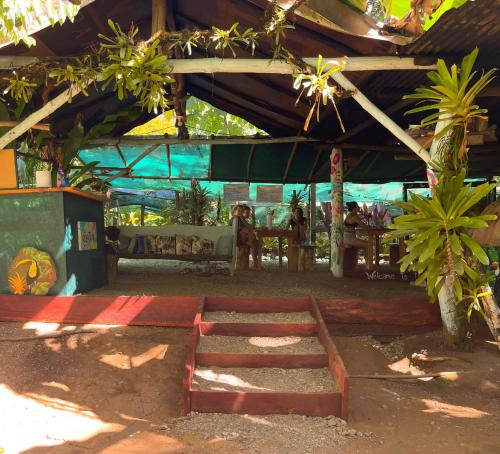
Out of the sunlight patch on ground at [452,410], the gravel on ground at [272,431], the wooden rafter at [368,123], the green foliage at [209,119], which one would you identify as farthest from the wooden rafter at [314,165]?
the green foliage at [209,119]

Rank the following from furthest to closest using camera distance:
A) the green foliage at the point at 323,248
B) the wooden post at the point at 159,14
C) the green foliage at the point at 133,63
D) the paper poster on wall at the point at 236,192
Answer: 1. the green foliage at the point at 323,248
2. the paper poster on wall at the point at 236,192
3. the wooden post at the point at 159,14
4. the green foliage at the point at 133,63

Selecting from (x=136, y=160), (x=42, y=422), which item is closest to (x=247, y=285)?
(x=42, y=422)

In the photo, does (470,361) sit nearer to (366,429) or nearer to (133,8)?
(366,429)

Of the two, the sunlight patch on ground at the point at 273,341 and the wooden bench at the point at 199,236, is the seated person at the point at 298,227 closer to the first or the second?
the wooden bench at the point at 199,236

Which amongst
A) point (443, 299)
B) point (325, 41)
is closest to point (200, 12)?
point (325, 41)

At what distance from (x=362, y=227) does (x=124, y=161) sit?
5.26 meters

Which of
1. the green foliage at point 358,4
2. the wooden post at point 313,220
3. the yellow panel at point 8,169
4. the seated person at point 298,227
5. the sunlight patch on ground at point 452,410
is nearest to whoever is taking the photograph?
the sunlight patch on ground at point 452,410

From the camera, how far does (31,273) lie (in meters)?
5.44

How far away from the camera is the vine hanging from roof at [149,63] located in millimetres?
4375

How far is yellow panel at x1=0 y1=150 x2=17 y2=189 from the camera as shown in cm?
560

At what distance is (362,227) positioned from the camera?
29.2 ft

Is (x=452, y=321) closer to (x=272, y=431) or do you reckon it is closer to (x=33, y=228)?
(x=272, y=431)

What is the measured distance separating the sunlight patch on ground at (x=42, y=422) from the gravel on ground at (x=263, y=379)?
32.4 inches

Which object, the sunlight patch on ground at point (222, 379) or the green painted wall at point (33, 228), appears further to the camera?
Result: the green painted wall at point (33, 228)
